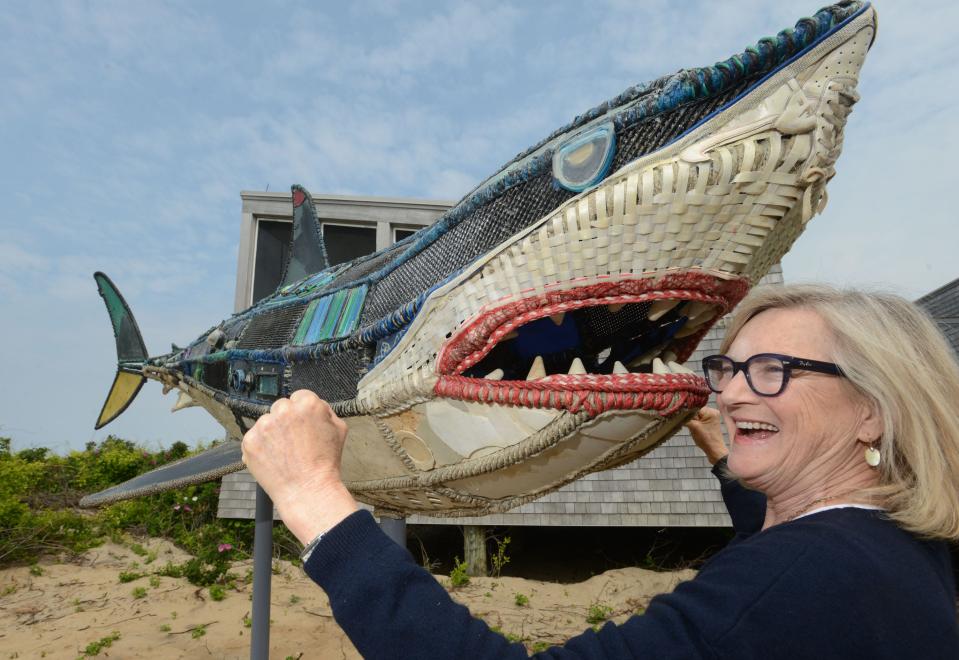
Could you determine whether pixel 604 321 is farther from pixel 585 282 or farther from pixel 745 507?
pixel 745 507

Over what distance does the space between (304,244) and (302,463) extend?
2369 millimetres

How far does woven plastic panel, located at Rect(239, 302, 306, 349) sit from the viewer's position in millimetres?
2184

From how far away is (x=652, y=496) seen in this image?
6.90 m

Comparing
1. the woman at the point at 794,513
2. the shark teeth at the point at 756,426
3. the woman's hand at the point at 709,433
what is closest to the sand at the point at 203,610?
the woman's hand at the point at 709,433

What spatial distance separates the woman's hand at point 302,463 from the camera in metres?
1.08

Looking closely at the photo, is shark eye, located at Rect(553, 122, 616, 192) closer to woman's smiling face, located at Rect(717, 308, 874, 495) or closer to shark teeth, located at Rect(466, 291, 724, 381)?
shark teeth, located at Rect(466, 291, 724, 381)

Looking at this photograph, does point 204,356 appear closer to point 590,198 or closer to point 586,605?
point 590,198

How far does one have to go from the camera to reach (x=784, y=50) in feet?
4.00

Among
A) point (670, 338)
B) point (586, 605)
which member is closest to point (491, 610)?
point (586, 605)

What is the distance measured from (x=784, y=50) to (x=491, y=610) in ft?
18.4

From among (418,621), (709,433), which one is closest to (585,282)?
(418,621)

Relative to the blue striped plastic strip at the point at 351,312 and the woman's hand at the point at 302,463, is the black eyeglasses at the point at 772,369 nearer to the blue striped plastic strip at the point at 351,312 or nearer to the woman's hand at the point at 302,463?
the woman's hand at the point at 302,463

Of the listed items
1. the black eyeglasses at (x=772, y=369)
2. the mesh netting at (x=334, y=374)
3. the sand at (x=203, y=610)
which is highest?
the mesh netting at (x=334, y=374)

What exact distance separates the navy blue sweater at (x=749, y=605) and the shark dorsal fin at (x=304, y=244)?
7.93 ft
